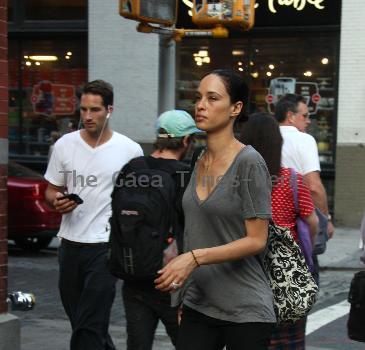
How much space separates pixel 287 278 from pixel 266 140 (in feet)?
3.88

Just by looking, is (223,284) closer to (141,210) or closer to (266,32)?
(141,210)

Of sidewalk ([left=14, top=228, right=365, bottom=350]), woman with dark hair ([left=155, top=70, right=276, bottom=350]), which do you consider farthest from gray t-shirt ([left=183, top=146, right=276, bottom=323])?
sidewalk ([left=14, top=228, right=365, bottom=350])

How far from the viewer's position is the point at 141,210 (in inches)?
182

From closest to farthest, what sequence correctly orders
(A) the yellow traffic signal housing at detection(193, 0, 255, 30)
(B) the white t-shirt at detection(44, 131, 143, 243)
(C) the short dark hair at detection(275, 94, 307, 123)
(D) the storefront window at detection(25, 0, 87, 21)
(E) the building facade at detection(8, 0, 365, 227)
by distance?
(B) the white t-shirt at detection(44, 131, 143, 243)
(C) the short dark hair at detection(275, 94, 307, 123)
(A) the yellow traffic signal housing at detection(193, 0, 255, 30)
(E) the building facade at detection(8, 0, 365, 227)
(D) the storefront window at detection(25, 0, 87, 21)

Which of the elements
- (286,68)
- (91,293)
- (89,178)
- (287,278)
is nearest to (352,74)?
(286,68)

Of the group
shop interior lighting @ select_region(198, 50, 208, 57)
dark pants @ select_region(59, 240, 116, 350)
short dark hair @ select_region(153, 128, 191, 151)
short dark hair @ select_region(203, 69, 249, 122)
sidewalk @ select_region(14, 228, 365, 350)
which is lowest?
sidewalk @ select_region(14, 228, 365, 350)

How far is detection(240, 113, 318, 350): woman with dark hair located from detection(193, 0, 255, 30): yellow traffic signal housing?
4250 millimetres

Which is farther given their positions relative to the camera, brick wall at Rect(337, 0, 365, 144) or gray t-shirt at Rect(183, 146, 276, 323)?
brick wall at Rect(337, 0, 365, 144)

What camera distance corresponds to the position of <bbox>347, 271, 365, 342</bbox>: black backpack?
15.3ft

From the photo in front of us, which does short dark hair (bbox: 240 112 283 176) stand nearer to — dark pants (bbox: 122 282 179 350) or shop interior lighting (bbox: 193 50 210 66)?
dark pants (bbox: 122 282 179 350)

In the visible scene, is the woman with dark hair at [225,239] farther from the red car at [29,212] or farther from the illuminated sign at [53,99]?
the illuminated sign at [53,99]

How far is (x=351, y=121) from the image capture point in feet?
51.5

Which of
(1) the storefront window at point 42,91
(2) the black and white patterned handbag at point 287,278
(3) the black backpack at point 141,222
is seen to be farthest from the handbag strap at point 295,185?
(1) the storefront window at point 42,91

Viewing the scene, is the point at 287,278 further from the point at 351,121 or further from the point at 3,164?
the point at 351,121
